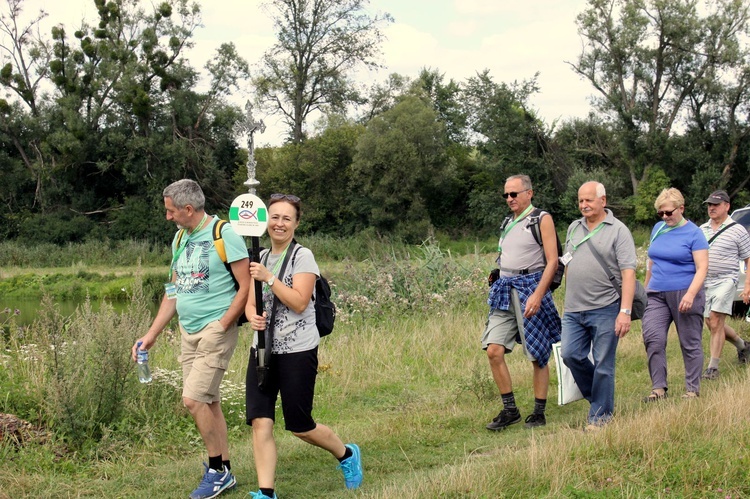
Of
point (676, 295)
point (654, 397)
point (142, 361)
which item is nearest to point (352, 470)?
point (142, 361)

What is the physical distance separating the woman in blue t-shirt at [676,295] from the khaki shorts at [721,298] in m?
1.15

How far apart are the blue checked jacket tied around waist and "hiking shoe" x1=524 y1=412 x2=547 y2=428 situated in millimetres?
439

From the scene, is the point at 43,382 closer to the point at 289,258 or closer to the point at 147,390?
the point at 147,390

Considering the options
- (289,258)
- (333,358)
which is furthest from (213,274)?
(333,358)

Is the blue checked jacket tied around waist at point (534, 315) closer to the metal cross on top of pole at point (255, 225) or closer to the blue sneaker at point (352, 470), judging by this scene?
the blue sneaker at point (352, 470)

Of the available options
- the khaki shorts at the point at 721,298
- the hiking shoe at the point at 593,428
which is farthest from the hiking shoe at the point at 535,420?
the khaki shorts at the point at 721,298

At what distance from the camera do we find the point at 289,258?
4859 millimetres

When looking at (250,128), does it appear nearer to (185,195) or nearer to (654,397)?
(185,195)

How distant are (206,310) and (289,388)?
83 centimetres

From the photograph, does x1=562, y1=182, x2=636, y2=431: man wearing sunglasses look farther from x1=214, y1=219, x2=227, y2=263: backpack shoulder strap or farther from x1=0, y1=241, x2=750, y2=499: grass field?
x1=214, y1=219, x2=227, y2=263: backpack shoulder strap

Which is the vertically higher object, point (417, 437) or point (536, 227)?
point (536, 227)

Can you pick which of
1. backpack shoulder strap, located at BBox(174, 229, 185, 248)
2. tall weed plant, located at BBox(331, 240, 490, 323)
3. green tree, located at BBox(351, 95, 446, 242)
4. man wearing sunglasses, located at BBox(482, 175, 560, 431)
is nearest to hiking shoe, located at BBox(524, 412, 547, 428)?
man wearing sunglasses, located at BBox(482, 175, 560, 431)

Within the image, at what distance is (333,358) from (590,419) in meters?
4.26

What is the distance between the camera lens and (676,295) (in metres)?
7.16
